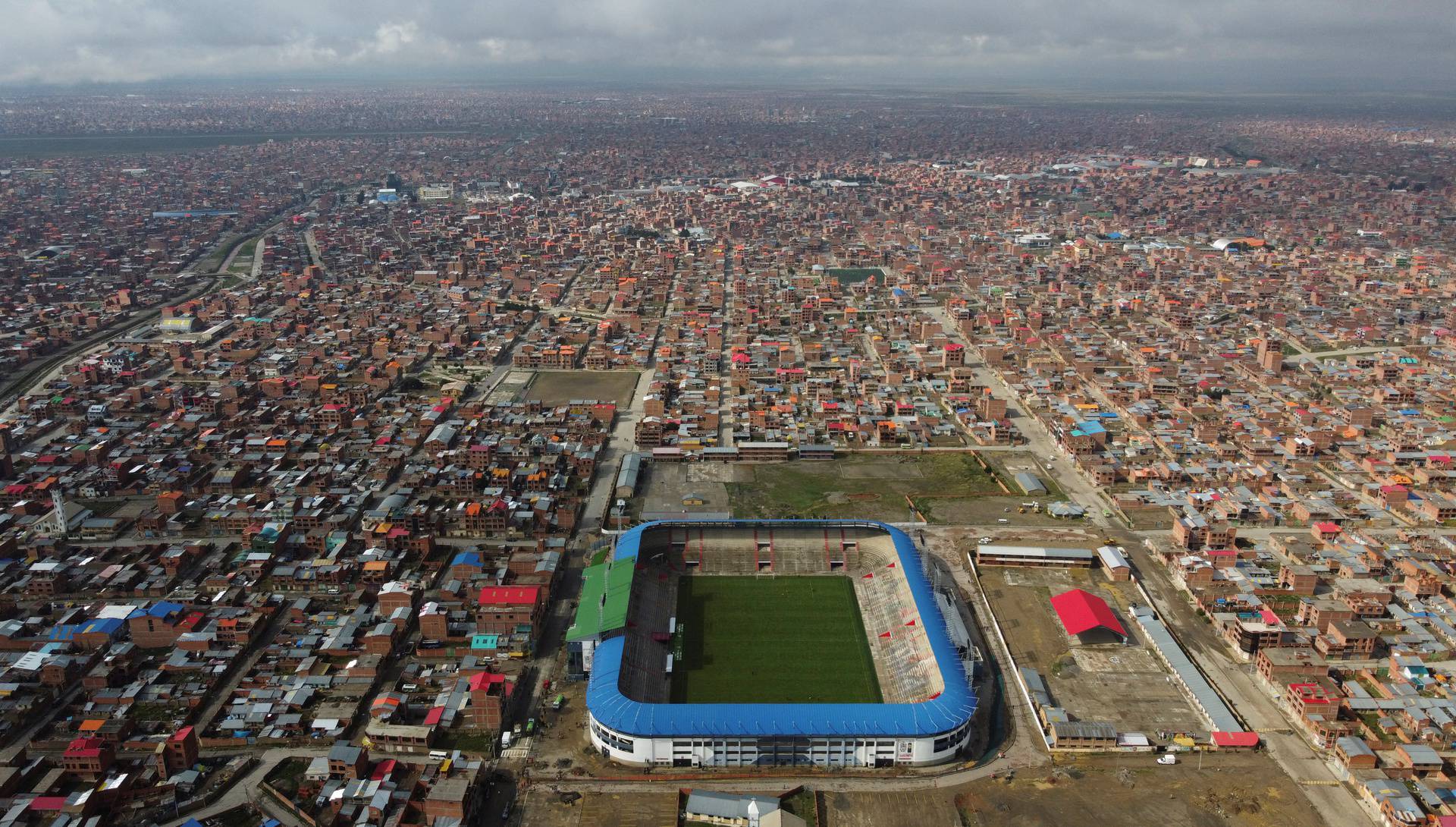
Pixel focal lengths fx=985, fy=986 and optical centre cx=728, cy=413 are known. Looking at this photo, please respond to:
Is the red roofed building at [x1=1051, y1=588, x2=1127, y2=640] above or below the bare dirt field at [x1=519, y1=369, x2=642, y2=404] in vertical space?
below

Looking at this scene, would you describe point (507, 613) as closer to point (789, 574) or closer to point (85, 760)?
point (789, 574)

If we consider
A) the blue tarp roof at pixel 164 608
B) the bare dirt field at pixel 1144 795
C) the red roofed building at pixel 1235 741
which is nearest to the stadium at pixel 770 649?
the bare dirt field at pixel 1144 795

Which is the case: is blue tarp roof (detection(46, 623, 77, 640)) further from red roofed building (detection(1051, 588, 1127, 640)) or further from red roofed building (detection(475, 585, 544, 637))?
red roofed building (detection(1051, 588, 1127, 640))

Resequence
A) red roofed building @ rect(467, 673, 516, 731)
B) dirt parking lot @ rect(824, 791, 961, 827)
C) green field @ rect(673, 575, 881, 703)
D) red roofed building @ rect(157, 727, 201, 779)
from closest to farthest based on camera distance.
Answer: dirt parking lot @ rect(824, 791, 961, 827) → red roofed building @ rect(157, 727, 201, 779) → red roofed building @ rect(467, 673, 516, 731) → green field @ rect(673, 575, 881, 703)

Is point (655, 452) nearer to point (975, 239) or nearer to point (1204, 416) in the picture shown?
point (1204, 416)

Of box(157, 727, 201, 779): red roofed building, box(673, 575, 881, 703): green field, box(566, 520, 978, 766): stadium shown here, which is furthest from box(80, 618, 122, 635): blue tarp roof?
box(673, 575, 881, 703): green field
